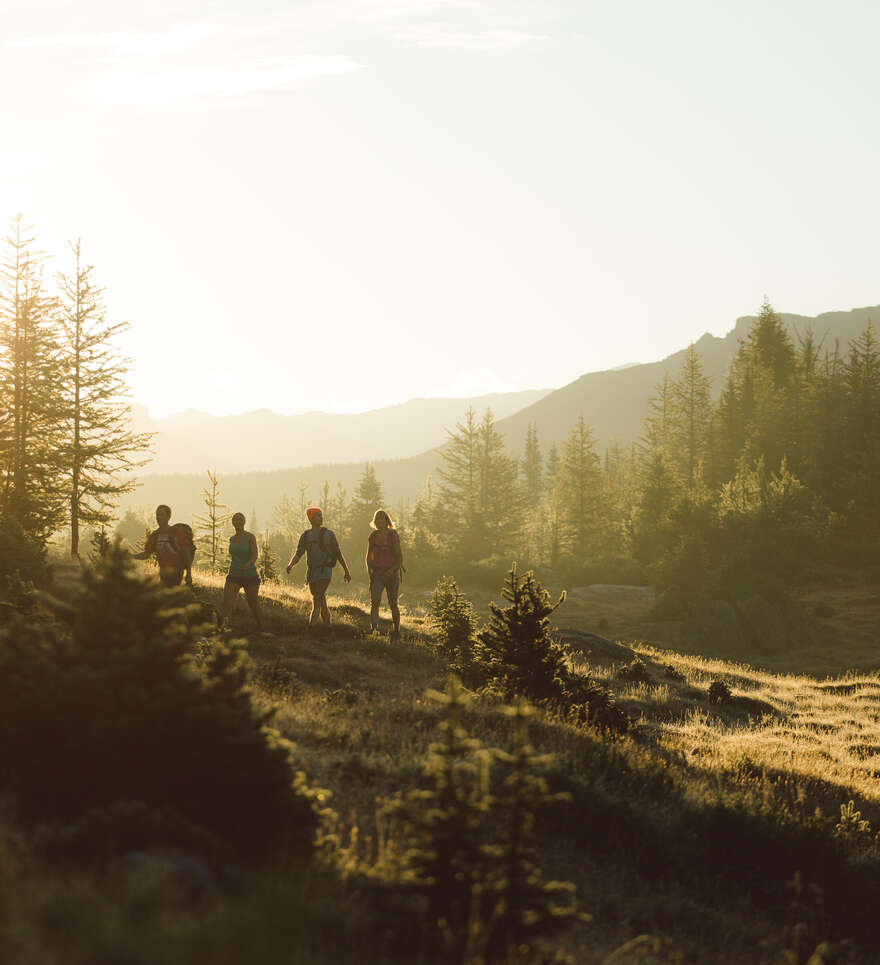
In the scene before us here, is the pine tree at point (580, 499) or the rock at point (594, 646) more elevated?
the pine tree at point (580, 499)

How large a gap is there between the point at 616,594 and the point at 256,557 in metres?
35.8

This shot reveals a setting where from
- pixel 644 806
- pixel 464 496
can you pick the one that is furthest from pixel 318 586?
pixel 464 496

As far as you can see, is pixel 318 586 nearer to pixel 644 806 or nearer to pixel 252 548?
pixel 252 548

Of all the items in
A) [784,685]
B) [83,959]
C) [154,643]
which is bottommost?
[784,685]

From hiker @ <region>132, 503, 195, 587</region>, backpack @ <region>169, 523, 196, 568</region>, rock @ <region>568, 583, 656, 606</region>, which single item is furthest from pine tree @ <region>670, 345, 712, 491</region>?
hiker @ <region>132, 503, 195, 587</region>

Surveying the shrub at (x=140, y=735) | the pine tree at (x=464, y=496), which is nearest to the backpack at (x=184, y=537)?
the shrub at (x=140, y=735)

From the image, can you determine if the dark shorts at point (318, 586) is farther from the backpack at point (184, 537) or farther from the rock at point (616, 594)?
the rock at point (616, 594)

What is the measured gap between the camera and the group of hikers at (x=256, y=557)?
13.4 metres

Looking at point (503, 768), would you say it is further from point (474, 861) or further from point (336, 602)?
point (336, 602)

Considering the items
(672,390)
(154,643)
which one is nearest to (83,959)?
(154,643)

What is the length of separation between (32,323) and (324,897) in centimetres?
2724

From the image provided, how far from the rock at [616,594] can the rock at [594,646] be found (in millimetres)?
22060

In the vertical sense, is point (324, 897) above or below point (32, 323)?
below

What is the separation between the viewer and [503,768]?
791 cm
